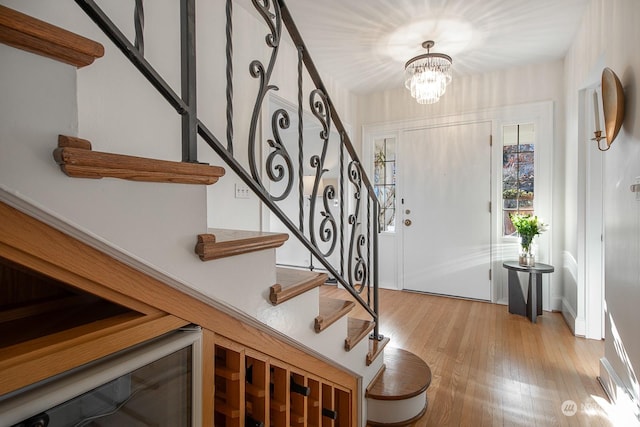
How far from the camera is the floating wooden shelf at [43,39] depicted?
0.38 meters

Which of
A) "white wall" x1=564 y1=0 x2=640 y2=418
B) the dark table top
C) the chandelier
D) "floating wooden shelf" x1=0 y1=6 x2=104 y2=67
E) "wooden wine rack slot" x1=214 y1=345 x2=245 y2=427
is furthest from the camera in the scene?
the dark table top

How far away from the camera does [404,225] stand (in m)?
4.22

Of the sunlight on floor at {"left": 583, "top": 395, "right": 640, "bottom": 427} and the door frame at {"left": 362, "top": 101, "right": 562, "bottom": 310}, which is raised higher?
the door frame at {"left": 362, "top": 101, "right": 562, "bottom": 310}

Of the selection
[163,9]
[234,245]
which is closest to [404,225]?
[163,9]

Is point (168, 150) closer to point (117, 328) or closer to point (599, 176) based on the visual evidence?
point (117, 328)

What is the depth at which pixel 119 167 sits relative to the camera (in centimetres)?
52

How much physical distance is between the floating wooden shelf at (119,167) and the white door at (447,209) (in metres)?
3.70

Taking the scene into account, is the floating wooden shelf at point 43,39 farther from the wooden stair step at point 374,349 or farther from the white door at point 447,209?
the white door at point 447,209

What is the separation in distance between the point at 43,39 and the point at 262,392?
3.28ft

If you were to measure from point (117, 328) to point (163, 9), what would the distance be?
2.00 m

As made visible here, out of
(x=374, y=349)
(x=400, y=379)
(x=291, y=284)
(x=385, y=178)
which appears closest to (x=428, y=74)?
(x=385, y=178)

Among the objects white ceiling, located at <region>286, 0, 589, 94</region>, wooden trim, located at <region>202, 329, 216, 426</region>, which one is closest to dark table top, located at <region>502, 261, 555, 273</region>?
white ceiling, located at <region>286, 0, 589, 94</region>

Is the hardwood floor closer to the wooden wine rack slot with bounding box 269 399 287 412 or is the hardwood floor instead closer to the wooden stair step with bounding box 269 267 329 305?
the wooden wine rack slot with bounding box 269 399 287 412

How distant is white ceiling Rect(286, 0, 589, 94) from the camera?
253 cm
